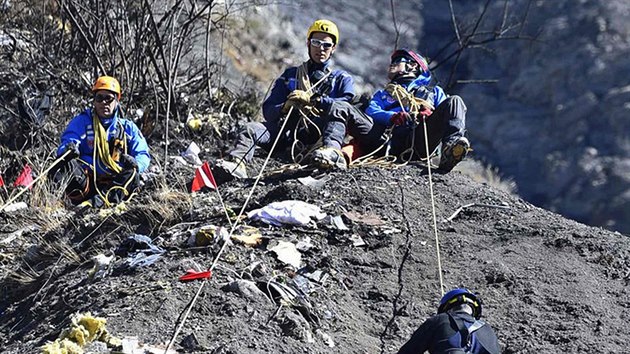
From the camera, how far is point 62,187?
9.94 m

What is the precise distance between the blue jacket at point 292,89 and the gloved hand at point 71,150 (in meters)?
1.53

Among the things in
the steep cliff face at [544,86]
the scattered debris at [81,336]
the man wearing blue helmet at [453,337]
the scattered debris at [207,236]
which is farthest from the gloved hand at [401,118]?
the steep cliff face at [544,86]

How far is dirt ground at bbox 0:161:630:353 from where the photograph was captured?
23.3 ft

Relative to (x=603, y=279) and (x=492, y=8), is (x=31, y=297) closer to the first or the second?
(x=603, y=279)

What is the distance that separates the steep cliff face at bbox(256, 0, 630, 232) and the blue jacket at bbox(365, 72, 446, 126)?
1901cm

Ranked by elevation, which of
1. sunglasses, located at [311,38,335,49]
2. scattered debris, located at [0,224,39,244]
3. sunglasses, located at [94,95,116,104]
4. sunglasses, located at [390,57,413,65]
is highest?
sunglasses, located at [311,38,335,49]

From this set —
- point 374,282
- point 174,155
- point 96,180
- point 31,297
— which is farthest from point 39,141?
point 374,282

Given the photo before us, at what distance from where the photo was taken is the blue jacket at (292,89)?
33.2 feet

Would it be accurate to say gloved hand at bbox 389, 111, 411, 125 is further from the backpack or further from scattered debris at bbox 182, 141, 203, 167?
the backpack

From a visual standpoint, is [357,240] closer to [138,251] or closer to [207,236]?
[207,236]

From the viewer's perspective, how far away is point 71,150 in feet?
32.8

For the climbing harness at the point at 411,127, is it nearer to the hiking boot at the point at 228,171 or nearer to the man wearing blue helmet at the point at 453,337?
the hiking boot at the point at 228,171

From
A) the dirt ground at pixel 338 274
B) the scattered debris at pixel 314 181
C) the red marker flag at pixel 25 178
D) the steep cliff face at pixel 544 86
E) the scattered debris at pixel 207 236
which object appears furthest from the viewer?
the steep cliff face at pixel 544 86

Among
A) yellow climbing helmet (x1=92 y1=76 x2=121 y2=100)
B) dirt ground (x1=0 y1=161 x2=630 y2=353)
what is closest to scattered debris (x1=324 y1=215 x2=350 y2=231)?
dirt ground (x1=0 y1=161 x2=630 y2=353)
